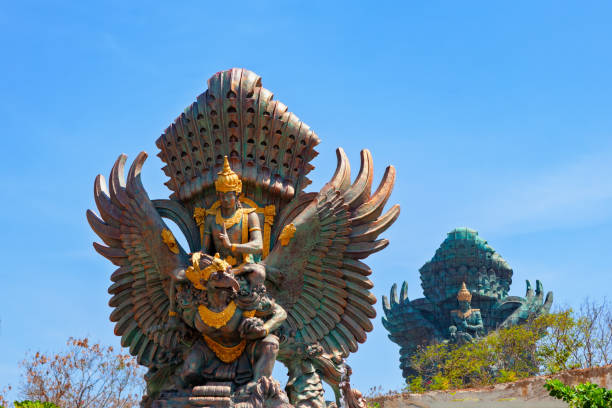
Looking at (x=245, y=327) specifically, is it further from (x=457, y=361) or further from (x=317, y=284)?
(x=457, y=361)

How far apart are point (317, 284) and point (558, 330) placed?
53.8 feet

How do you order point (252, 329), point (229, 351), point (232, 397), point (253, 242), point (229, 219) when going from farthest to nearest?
point (229, 219) → point (253, 242) → point (229, 351) → point (252, 329) → point (232, 397)

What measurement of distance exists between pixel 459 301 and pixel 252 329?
2121cm

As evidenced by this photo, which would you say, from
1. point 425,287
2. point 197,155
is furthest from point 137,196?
point 425,287

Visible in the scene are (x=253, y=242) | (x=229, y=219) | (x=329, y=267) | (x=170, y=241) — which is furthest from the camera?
(x=329, y=267)

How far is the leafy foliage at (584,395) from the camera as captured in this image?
9.42m

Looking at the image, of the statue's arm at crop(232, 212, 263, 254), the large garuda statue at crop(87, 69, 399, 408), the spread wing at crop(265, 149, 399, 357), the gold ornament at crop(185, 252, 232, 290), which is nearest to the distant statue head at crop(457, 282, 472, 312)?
the large garuda statue at crop(87, 69, 399, 408)

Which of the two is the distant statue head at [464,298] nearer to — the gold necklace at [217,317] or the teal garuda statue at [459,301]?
the teal garuda statue at [459,301]

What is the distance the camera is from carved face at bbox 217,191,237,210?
380 inches

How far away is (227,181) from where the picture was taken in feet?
31.6

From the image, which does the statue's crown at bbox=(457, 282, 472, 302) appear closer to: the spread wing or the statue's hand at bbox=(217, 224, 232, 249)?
the spread wing

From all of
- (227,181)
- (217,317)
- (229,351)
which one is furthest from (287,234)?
(229,351)

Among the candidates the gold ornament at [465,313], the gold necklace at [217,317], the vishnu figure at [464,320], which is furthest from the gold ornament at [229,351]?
the gold ornament at [465,313]

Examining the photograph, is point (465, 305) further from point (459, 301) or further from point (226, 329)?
point (226, 329)
